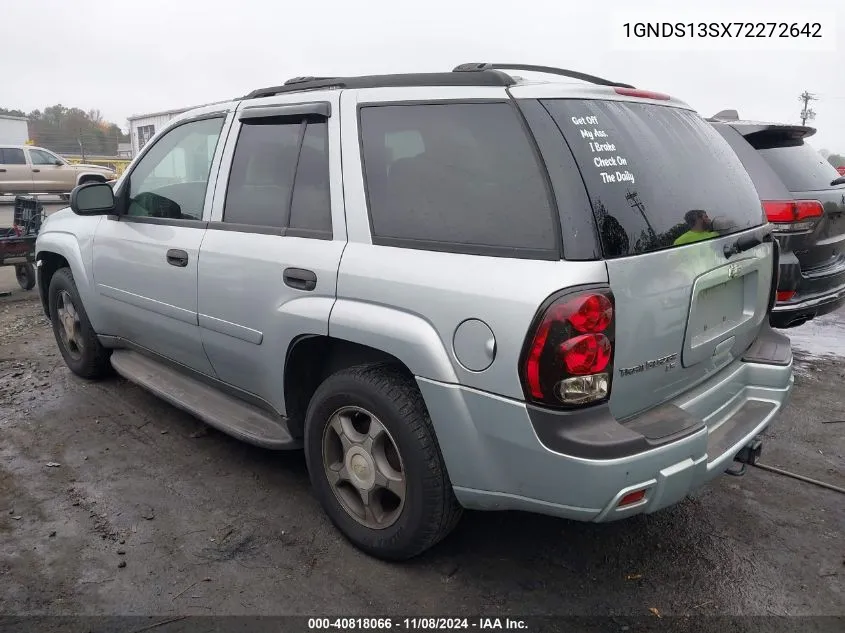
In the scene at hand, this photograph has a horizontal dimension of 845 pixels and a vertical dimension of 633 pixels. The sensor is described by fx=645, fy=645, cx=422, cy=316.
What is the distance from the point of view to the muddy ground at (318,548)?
97.4 inches

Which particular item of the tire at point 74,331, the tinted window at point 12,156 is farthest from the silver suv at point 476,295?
the tinted window at point 12,156

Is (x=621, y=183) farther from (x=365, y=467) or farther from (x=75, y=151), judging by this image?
(x=75, y=151)

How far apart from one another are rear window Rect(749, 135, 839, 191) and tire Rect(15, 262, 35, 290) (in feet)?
27.8

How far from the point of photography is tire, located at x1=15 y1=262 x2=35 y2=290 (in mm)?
8453

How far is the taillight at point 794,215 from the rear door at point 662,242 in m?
2.00

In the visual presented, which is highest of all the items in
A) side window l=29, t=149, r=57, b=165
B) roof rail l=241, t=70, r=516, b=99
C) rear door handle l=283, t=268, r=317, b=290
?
side window l=29, t=149, r=57, b=165

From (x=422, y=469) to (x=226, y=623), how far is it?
2.96ft

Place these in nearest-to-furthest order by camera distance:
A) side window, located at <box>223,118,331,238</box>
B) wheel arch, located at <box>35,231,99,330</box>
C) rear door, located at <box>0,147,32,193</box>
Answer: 1. side window, located at <box>223,118,331,238</box>
2. wheel arch, located at <box>35,231,99,330</box>
3. rear door, located at <box>0,147,32,193</box>

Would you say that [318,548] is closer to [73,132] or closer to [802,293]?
[802,293]

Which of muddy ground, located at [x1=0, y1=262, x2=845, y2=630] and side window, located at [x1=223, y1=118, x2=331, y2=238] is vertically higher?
side window, located at [x1=223, y1=118, x2=331, y2=238]

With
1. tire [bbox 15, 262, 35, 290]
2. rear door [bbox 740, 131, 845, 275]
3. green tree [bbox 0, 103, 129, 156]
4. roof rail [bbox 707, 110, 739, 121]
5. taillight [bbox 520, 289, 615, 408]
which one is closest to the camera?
taillight [bbox 520, 289, 615, 408]

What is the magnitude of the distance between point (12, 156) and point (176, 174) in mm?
19615

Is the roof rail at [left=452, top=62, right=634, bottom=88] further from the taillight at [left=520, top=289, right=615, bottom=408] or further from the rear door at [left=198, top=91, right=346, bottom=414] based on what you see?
the taillight at [left=520, top=289, right=615, bottom=408]

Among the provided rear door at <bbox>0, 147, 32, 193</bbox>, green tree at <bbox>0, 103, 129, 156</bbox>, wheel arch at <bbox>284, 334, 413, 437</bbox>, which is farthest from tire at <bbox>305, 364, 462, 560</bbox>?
green tree at <bbox>0, 103, 129, 156</bbox>
